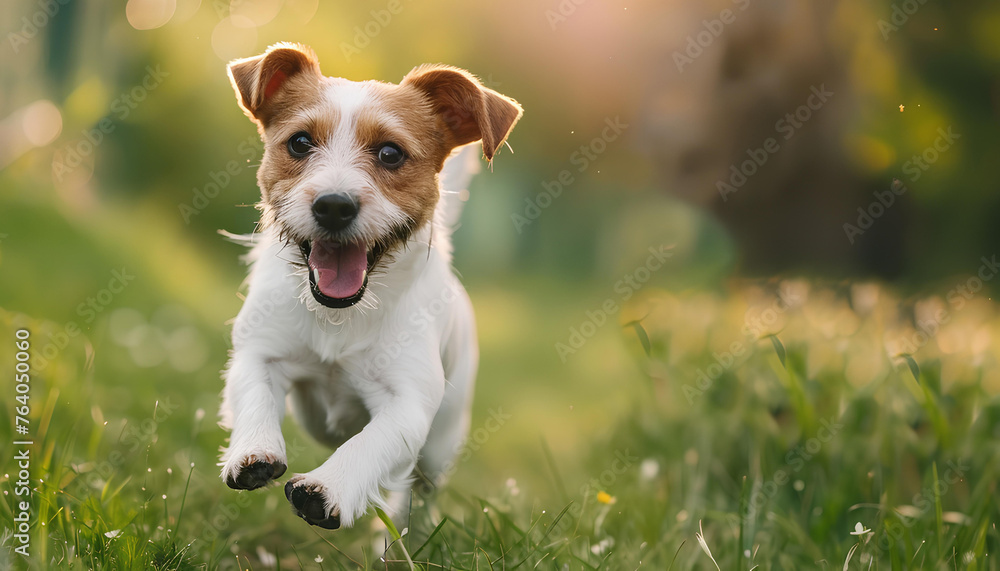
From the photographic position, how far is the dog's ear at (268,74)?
2881mm

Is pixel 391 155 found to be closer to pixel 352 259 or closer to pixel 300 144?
pixel 300 144

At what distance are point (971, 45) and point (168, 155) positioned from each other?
24.5ft

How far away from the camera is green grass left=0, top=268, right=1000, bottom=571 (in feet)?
9.96

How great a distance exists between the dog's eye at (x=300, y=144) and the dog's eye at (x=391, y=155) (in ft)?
0.86

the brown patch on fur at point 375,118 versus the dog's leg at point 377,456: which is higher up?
the brown patch on fur at point 375,118

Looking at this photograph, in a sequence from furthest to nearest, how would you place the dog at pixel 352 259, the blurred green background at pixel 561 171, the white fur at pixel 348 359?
the blurred green background at pixel 561 171 → the dog at pixel 352 259 → the white fur at pixel 348 359

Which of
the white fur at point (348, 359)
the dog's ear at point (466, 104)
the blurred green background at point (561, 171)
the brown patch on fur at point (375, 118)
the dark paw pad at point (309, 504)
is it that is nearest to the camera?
the dark paw pad at point (309, 504)

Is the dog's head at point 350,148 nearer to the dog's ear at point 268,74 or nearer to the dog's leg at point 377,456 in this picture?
the dog's ear at point 268,74

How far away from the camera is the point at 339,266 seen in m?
2.62

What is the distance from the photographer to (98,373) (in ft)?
16.7


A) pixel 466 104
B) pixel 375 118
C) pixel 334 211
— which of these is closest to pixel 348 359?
pixel 334 211

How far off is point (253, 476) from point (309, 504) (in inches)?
7.5

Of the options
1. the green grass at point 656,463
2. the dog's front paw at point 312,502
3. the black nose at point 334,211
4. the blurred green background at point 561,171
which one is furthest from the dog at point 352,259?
the blurred green background at point 561,171

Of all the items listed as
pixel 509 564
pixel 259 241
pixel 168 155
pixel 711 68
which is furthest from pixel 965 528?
pixel 168 155
